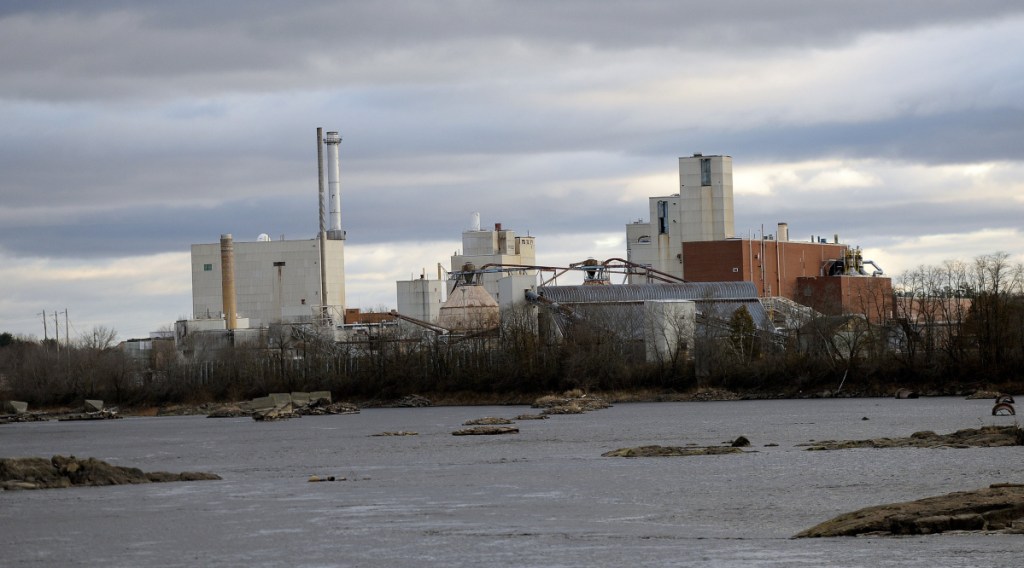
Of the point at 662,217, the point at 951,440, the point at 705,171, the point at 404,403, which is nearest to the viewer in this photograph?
the point at 951,440

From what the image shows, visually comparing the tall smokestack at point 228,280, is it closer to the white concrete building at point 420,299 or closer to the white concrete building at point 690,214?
the white concrete building at point 420,299

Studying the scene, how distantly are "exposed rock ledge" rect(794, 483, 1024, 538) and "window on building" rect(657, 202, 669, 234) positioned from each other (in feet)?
376

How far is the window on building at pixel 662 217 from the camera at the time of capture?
465 ft

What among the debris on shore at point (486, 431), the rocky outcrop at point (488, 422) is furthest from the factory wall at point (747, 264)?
the debris on shore at point (486, 431)

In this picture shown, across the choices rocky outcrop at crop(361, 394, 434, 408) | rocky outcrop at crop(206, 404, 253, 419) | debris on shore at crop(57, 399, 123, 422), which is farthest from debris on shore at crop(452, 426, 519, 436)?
debris on shore at crop(57, 399, 123, 422)

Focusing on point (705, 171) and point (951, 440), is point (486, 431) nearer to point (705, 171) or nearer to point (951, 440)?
point (951, 440)

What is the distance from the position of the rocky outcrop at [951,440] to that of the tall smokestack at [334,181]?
99.0 m

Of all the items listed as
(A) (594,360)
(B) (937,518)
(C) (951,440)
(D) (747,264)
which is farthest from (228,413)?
(B) (937,518)

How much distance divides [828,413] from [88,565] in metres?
59.1

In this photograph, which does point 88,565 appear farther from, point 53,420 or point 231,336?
point 231,336

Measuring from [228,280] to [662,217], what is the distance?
1622 inches

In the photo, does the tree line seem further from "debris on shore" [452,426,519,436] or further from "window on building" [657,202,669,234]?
"debris on shore" [452,426,519,436]

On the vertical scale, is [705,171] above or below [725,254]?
above

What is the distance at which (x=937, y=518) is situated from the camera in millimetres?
26297
